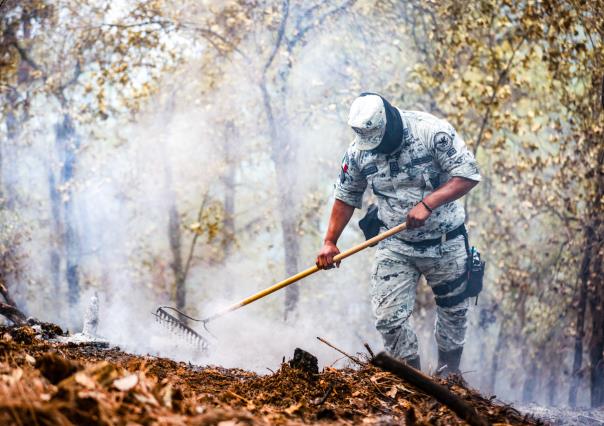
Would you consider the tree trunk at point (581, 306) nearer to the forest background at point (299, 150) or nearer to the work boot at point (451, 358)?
the forest background at point (299, 150)

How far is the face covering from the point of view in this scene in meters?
4.23

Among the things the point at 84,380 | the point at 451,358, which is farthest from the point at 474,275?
the point at 84,380

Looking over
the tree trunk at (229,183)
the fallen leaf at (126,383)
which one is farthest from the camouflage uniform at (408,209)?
the tree trunk at (229,183)

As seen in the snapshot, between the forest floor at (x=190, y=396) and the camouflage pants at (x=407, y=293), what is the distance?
3.51ft

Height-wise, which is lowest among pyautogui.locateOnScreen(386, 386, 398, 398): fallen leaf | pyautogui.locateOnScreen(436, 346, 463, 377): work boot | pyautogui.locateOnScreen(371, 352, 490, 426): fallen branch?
pyautogui.locateOnScreen(371, 352, 490, 426): fallen branch

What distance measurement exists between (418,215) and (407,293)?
27.3 inches

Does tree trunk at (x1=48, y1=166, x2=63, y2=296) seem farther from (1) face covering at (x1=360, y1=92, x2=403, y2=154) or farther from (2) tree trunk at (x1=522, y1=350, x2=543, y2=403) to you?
(1) face covering at (x1=360, y1=92, x2=403, y2=154)

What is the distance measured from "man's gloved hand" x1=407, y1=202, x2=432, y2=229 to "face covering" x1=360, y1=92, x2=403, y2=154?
1.55 ft

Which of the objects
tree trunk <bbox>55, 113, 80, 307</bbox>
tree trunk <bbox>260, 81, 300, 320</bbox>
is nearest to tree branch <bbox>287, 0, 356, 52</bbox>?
tree trunk <bbox>260, 81, 300, 320</bbox>

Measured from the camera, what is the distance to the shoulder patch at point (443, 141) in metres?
4.31

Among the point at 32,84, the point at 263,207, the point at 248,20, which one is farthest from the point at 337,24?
the point at 263,207

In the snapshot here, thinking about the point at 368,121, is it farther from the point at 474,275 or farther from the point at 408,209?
the point at 474,275

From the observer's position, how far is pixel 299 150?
1147 cm

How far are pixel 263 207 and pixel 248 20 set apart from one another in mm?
11870
